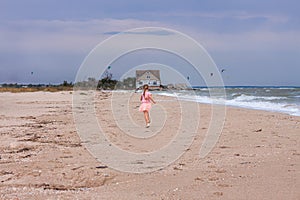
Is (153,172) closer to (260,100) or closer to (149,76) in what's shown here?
(260,100)

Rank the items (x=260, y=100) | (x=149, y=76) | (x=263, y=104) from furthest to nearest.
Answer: (x=149, y=76), (x=260, y=100), (x=263, y=104)

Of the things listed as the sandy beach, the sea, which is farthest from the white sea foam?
the sandy beach

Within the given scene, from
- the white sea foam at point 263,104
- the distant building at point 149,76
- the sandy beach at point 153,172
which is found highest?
the distant building at point 149,76

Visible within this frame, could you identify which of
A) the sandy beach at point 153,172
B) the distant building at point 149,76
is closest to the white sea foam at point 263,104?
the distant building at point 149,76

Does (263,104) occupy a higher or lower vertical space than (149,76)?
lower

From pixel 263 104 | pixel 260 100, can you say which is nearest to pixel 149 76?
pixel 260 100

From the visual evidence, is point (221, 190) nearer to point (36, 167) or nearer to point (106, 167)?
point (106, 167)


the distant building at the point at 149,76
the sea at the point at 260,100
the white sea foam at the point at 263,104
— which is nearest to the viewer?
the white sea foam at the point at 263,104

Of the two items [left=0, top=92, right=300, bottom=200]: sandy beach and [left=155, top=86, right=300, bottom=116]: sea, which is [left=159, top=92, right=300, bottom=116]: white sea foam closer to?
[left=155, top=86, right=300, bottom=116]: sea

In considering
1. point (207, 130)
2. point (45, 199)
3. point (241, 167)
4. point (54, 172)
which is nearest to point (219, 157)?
point (241, 167)

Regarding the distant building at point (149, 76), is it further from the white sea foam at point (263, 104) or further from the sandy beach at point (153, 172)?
the sandy beach at point (153, 172)

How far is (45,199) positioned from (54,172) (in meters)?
1.47

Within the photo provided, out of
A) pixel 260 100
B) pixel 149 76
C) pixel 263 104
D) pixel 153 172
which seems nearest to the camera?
pixel 153 172

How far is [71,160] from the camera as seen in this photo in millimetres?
7508
